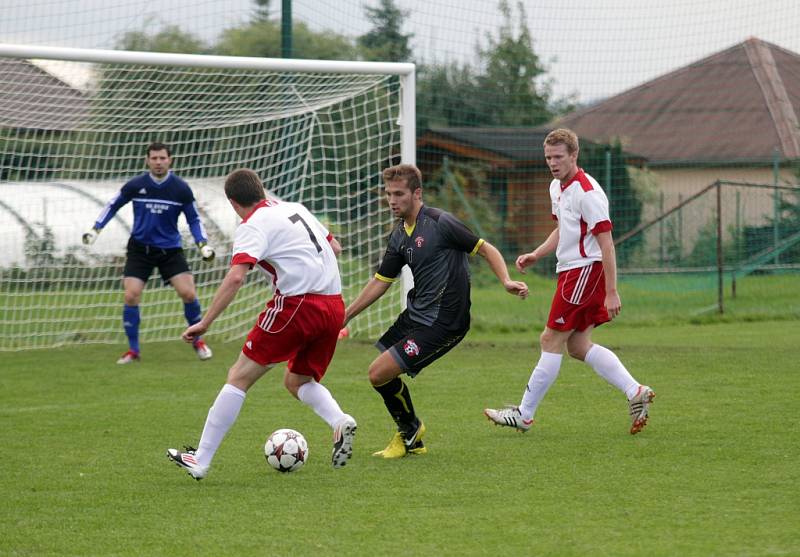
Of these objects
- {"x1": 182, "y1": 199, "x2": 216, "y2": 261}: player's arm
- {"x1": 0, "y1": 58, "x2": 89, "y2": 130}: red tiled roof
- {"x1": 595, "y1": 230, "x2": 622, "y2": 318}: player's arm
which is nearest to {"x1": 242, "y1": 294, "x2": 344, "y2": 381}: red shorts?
{"x1": 595, "y1": 230, "x2": 622, "y2": 318}: player's arm

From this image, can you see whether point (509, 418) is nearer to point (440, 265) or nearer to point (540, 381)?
point (540, 381)

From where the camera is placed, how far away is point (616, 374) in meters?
7.18

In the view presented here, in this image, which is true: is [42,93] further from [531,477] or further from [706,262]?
[706,262]

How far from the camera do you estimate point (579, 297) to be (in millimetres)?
7070

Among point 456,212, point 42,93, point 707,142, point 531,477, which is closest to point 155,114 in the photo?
point 42,93

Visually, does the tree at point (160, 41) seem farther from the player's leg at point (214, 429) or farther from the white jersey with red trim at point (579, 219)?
the player's leg at point (214, 429)

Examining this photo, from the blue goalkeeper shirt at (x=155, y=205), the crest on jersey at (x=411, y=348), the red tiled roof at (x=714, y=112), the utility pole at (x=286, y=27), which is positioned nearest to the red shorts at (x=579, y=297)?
the crest on jersey at (x=411, y=348)

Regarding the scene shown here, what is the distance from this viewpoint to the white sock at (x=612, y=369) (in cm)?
712

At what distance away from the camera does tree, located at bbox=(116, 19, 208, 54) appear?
64.2ft

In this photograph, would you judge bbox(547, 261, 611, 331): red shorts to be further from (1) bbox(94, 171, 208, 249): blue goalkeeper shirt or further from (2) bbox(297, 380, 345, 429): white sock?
(1) bbox(94, 171, 208, 249): blue goalkeeper shirt

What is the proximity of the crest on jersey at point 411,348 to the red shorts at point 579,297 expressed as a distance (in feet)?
3.57

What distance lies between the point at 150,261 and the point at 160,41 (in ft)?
33.3

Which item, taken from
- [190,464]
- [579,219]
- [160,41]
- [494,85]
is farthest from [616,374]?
[160,41]

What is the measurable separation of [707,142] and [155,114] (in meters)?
14.3
